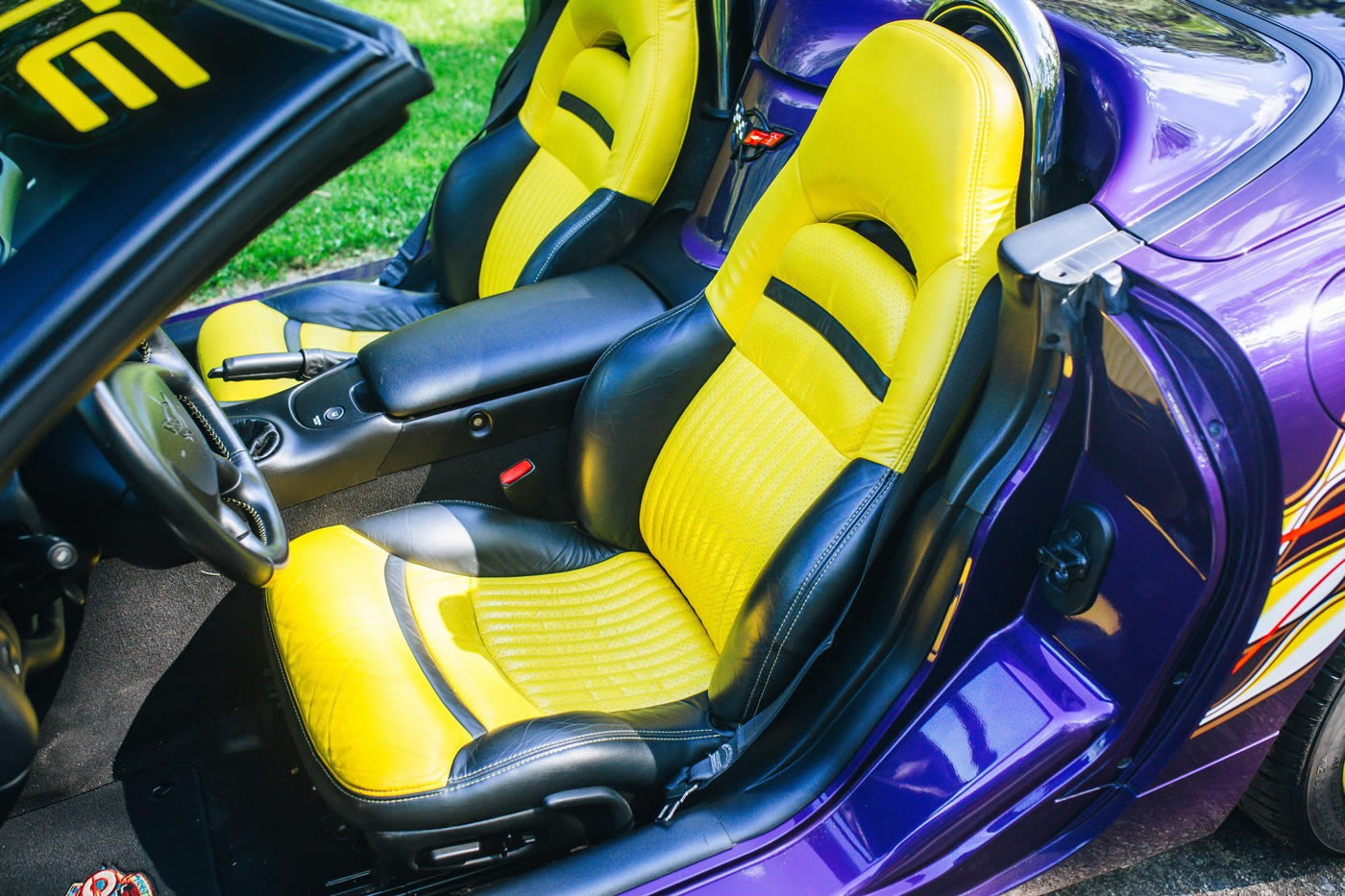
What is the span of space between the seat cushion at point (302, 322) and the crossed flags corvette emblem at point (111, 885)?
88 centimetres

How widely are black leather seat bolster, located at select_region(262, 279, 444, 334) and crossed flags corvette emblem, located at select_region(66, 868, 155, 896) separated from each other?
1253 millimetres

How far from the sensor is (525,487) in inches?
79.3

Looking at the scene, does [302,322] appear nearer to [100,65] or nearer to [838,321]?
[838,321]

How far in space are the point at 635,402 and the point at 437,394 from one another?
435mm

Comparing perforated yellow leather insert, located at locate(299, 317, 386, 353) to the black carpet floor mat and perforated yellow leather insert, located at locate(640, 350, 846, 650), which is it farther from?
perforated yellow leather insert, located at locate(640, 350, 846, 650)

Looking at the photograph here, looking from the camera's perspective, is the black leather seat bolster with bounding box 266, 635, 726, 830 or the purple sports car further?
the black leather seat bolster with bounding box 266, 635, 726, 830

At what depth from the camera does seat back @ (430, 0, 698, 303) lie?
7.04ft

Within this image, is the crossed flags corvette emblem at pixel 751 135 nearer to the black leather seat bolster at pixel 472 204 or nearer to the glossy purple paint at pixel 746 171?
the glossy purple paint at pixel 746 171

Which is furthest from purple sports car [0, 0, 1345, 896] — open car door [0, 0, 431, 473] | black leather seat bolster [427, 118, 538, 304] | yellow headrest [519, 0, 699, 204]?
black leather seat bolster [427, 118, 538, 304]

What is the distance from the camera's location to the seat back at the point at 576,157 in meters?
2.15

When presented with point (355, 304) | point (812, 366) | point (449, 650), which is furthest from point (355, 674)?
point (355, 304)

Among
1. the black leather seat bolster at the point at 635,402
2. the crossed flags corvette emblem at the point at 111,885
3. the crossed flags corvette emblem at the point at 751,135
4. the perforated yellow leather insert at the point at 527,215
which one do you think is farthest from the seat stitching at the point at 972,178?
the crossed flags corvette emblem at the point at 111,885

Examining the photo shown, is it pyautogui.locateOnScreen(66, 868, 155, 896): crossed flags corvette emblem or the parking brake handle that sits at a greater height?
the parking brake handle

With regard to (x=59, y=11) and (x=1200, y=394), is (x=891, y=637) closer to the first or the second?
(x=1200, y=394)
